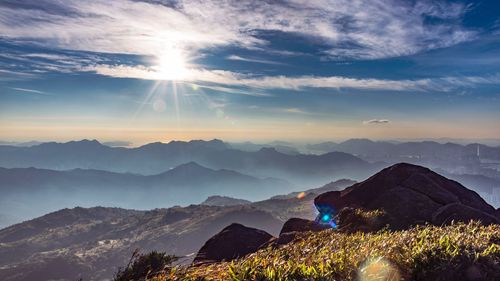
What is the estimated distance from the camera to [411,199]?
2295 centimetres

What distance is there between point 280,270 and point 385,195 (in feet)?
68.6

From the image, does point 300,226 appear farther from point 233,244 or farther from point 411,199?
point 411,199

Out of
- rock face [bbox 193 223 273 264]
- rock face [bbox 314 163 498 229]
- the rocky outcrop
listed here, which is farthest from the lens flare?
rock face [bbox 193 223 273 264]

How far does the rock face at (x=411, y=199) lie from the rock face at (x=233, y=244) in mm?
8324

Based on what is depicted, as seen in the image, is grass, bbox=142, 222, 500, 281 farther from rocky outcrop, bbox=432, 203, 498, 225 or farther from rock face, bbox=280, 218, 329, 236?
rock face, bbox=280, 218, 329, 236

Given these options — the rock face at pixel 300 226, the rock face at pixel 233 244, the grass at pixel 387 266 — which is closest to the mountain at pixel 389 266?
the grass at pixel 387 266

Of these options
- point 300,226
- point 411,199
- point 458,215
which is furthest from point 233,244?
point 458,215

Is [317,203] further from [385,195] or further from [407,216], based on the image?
[407,216]

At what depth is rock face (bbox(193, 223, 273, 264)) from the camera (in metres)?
22.4

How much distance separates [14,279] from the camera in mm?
178500

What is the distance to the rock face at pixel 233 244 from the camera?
22.4 m

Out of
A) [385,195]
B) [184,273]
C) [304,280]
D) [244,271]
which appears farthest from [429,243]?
[385,195]

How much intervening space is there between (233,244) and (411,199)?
1286cm

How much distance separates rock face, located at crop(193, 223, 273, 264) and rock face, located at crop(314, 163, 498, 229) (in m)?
8.32
